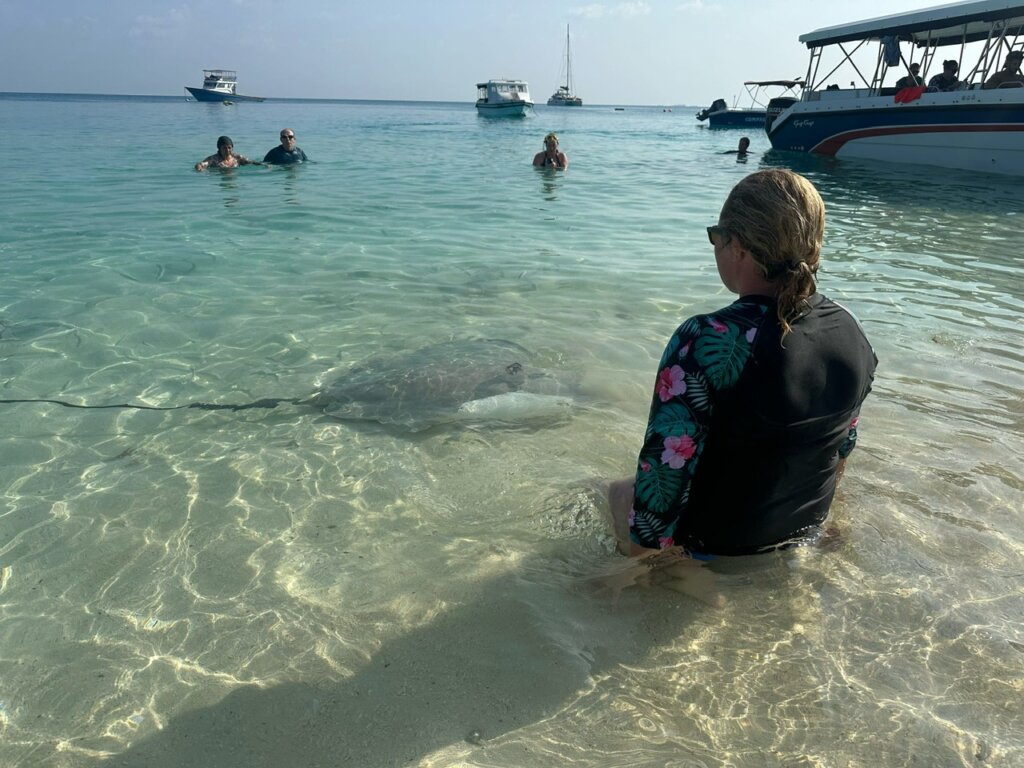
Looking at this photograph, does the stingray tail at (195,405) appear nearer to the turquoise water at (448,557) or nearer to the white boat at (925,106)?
the turquoise water at (448,557)

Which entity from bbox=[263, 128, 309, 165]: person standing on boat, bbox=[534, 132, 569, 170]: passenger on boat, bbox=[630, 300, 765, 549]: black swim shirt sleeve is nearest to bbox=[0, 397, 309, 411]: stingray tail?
bbox=[630, 300, 765, 549]: black swim shirt sleeve

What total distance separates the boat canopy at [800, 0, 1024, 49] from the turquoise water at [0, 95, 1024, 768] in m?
12.7

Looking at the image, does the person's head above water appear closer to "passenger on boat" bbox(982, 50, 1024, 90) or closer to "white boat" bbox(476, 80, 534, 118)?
"passenger on boat" bbox(982, 50, 1024, 90)

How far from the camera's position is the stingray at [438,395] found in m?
4.47

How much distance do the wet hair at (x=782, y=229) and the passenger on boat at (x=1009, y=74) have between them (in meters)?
19.3

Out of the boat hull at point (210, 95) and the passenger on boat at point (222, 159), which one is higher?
the boat hull at point (210, 95)

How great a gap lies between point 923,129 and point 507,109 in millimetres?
51745

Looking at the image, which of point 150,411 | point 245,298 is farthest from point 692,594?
point 245,298

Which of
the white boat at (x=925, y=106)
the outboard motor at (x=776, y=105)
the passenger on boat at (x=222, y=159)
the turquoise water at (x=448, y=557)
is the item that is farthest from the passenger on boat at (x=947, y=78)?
the passenger on boat at (x=222, y=159)

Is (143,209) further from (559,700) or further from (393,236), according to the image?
(559,700)

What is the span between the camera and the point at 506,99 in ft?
210

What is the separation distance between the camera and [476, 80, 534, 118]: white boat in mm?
63688

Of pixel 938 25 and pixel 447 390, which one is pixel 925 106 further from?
pixel 447 390

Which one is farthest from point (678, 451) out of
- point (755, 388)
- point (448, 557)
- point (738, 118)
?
point (738, 118)
